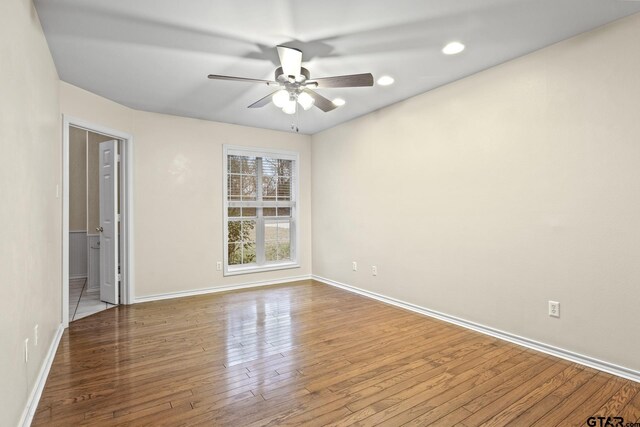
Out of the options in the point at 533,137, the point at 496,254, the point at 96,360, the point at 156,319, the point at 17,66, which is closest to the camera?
the point at 17,66

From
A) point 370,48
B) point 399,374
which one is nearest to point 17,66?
point 370,48

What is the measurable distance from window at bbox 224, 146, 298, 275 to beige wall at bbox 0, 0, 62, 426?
2.51 meters

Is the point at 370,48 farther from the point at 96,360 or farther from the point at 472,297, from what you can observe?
the point at 96,360

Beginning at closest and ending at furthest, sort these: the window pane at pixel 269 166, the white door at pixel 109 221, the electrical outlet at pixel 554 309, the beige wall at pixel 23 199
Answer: the beige wall at pixel 23 199 < the electrical outlet at pixel 554 309 < the white door at pixel 109 221 < the window pane at pixel 269 166

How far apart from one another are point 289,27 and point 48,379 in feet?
10.1

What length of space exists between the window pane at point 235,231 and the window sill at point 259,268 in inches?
17.9

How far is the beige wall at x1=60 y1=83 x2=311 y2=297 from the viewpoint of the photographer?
14.4 feet

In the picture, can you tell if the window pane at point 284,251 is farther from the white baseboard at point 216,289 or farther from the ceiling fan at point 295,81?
the ceiling fan at point 295,81

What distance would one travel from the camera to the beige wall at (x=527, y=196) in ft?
7.87

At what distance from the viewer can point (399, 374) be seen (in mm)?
2445

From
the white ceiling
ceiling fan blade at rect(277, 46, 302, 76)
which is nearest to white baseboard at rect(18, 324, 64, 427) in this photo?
the white ceiling

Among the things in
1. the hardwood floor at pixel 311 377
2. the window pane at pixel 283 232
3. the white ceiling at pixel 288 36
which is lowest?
the hardwood floor at pixel 311 377

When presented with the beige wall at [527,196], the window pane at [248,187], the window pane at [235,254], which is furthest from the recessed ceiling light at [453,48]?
the window pane at [235,254]

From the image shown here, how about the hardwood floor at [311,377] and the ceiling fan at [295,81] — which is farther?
the ceiling fan at [295,81]
